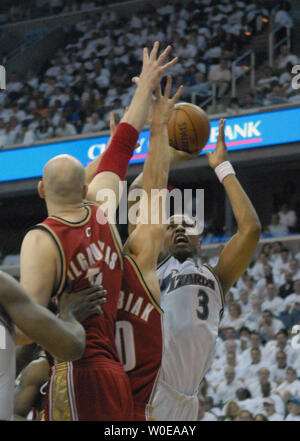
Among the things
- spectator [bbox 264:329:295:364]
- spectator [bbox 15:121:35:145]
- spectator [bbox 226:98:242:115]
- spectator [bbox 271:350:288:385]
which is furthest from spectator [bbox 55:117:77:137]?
spectator [bbox 271:350:288:385]

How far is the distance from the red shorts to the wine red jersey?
62 mm

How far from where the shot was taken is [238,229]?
13.3 ft

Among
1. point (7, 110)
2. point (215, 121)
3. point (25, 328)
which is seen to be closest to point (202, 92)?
point (215, 121)

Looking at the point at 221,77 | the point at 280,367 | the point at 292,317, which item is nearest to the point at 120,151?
the point at 280,367

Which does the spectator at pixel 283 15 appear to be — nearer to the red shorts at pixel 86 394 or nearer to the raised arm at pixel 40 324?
the red shorts at pixel 86 394

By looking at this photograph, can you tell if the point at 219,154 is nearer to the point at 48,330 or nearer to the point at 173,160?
the point at 173,160

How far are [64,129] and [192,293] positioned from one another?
36.9 feet

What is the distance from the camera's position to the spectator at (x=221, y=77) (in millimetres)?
13827

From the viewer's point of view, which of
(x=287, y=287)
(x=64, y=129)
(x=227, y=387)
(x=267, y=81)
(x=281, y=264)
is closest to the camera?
(x=227, y=387)

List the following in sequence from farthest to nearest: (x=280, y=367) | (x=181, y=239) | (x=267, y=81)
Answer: (x=267, y=81) → (x=280, y=367) → (x=181, y=239)

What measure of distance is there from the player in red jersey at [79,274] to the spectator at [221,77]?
11.1m

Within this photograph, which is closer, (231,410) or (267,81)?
(231,410)

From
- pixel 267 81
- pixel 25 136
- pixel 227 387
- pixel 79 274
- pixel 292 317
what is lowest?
pixel 227 387
